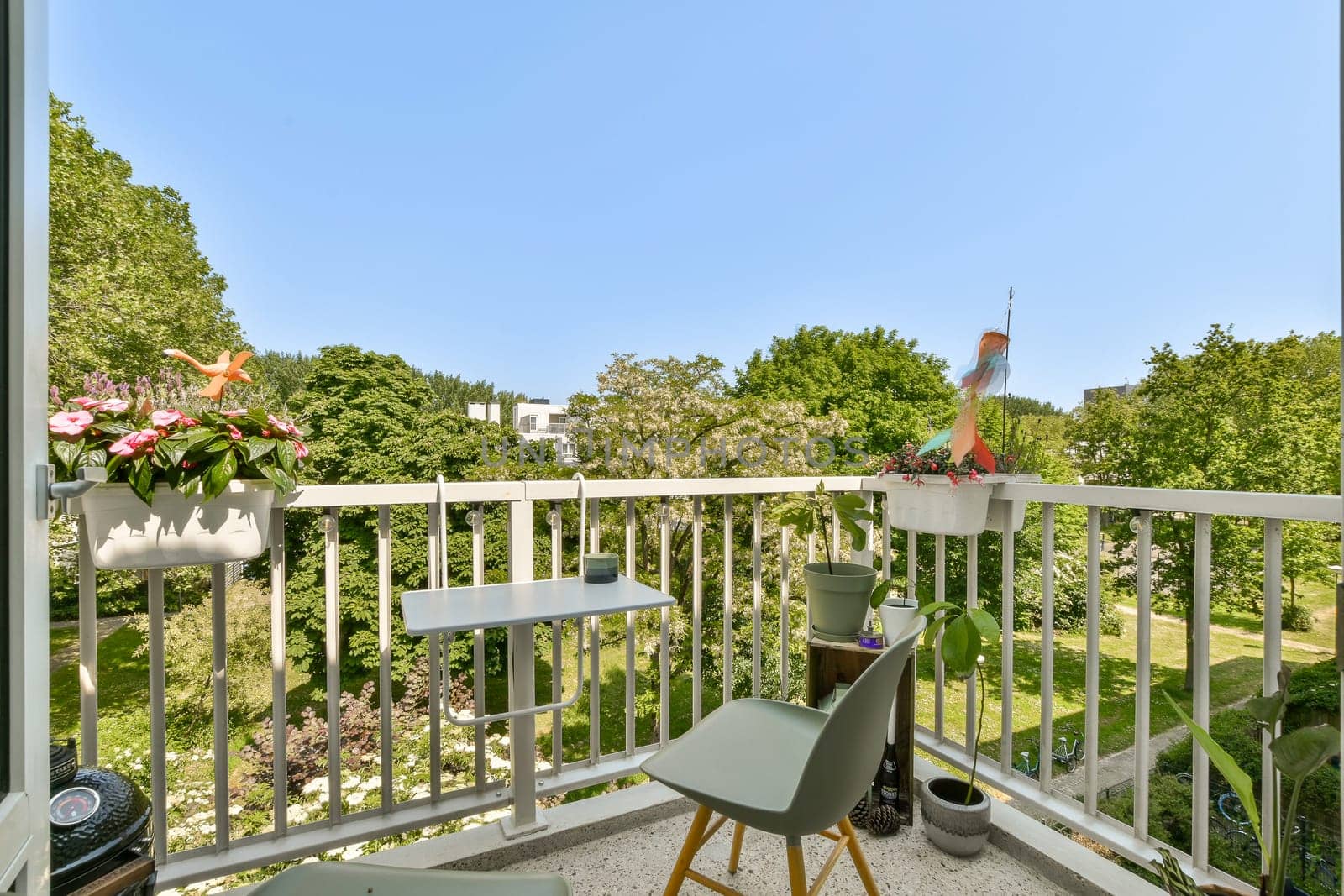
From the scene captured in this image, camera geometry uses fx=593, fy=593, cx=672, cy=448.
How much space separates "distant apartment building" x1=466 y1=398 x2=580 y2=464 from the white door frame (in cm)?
729

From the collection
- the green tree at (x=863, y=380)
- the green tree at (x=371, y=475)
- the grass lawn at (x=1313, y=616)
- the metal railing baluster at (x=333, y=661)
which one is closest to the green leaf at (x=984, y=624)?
the metal railing baluster at (x=333, y=661)

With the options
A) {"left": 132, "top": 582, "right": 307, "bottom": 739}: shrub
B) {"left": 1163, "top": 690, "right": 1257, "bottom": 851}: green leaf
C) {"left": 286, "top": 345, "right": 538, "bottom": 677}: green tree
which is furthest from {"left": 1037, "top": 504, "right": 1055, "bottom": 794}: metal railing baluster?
{"left": 132, "top": 582, "right": 307, "bottom": 739}: shrub

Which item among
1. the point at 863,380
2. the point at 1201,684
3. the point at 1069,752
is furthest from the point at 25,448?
the point at 863,380

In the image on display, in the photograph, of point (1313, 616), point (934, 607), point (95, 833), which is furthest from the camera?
point (1313, 616)

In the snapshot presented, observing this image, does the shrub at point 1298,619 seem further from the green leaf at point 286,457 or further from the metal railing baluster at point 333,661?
the green leaf at point 286,457

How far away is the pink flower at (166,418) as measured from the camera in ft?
4.04

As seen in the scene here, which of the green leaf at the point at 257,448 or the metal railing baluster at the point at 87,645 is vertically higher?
the green leaf at the point at 257,448

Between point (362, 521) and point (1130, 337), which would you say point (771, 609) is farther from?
point (1130, 337)

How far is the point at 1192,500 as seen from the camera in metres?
1.44

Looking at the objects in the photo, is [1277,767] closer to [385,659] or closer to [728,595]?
[728,595]

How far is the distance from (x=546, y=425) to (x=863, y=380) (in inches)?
284

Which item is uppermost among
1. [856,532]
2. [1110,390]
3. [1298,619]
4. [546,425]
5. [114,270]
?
[114,270]

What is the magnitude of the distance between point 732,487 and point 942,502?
67 centimetres

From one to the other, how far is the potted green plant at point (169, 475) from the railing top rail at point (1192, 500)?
6.52 ft
